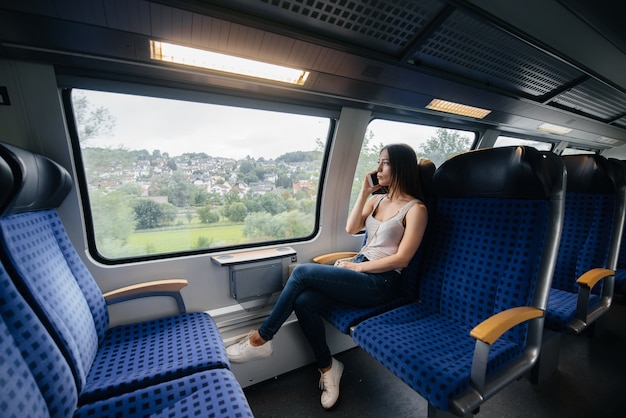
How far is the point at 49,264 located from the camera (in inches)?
53.6

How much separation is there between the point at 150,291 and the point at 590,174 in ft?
11.7

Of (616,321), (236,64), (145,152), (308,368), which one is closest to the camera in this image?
(236,64)

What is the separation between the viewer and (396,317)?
181 centimetres

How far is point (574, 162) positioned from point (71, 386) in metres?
3.73

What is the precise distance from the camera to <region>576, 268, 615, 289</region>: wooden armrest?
72.9 inches

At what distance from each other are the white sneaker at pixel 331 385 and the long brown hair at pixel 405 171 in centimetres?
146

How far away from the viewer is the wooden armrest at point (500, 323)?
46.0 inches

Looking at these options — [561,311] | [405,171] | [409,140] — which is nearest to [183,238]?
[405,171]

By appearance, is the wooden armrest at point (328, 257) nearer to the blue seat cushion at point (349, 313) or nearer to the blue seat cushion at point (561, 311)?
the blue seat cushion at point (349, 313)

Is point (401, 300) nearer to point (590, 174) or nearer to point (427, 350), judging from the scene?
point (427, 350)

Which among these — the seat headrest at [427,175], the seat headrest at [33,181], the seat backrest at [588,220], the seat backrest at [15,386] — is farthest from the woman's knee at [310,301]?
the seat backrest at [588,220]

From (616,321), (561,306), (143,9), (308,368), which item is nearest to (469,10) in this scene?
(143,9)

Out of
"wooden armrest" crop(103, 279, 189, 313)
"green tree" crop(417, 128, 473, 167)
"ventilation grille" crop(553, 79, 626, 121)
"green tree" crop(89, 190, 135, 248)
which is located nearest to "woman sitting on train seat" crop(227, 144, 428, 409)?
"wooden armrest" crop(103, 279, 189, 313)

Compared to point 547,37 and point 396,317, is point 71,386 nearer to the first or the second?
point 396,317
